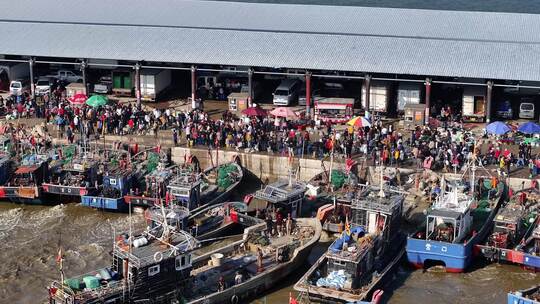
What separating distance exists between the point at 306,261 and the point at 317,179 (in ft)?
26.5

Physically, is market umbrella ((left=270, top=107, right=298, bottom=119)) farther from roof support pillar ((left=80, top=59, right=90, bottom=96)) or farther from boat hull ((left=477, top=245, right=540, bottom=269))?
boat hull ((left=477, top=245, right=540, bottom=269))

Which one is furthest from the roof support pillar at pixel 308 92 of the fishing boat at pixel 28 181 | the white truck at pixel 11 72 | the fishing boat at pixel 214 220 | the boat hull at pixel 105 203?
the white truck at pixel 11 72

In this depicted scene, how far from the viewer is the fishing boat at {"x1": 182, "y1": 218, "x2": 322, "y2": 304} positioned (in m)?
39.7

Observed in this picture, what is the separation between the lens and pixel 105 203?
1951 inches

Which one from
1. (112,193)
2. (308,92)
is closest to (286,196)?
(112,193)

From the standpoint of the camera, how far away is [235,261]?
42.1m

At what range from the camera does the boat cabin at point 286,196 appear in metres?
46.2

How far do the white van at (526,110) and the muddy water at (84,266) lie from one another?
17.5 m

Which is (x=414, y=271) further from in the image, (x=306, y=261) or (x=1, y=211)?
(x=1, y=211)

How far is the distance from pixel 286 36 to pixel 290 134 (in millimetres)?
9645

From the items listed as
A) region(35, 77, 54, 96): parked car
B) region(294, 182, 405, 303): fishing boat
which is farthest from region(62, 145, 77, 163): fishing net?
region(294, 182, 405, 303): fishing boat

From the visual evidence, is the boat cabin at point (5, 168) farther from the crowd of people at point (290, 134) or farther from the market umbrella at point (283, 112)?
the market umbrella at point (283, 112)

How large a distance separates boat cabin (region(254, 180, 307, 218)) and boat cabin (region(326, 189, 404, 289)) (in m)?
3.69

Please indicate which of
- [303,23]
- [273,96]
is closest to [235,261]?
[273,96]
